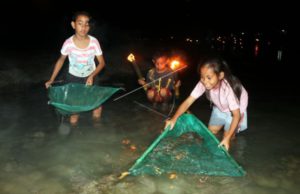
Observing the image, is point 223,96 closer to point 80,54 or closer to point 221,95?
point 221,95

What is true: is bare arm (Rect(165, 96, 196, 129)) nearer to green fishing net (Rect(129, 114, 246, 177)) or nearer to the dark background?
green fishing net (Rect(129, 114, 246, 177))

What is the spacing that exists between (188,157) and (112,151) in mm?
1008

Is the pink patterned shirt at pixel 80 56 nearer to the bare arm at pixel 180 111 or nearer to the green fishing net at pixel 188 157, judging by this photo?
the green fishing net at pixel 188 157

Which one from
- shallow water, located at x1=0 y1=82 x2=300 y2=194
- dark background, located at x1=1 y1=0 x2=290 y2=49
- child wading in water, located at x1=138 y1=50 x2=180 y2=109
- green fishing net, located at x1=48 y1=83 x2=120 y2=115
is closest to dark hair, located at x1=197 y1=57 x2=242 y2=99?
shallow water, located at x1=0 y1=82 x2=300 y2=194

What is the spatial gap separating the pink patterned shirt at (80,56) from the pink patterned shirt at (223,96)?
73.7 inches

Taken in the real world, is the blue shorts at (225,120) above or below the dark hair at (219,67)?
below

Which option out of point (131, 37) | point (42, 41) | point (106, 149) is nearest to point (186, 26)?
point (131, 37)

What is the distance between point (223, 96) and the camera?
436 cm

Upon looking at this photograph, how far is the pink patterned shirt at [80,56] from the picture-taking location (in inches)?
203

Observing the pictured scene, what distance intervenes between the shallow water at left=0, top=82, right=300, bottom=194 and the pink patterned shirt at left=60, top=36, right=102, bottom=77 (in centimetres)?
86

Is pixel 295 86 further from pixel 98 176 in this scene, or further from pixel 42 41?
pixel 42 41

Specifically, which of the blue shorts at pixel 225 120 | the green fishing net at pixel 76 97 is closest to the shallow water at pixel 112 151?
the blue shorts at pixel 225 120

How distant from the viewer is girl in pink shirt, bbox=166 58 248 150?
374cm

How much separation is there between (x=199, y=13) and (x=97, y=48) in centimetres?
2739
